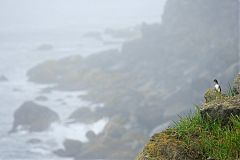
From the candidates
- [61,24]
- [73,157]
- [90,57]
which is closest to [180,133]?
[73,157]

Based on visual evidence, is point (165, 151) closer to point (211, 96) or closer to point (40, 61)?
point (211, 96)

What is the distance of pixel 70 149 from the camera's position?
164ft

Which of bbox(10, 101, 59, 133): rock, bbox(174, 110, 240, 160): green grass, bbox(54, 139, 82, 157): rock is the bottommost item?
bbox(174, 110, 240, 160): green grass

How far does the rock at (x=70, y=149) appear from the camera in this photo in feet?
161

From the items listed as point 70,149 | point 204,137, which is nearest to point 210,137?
point 204,137

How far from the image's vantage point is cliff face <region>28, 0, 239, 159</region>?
52.0m

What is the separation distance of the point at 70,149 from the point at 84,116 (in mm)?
10705

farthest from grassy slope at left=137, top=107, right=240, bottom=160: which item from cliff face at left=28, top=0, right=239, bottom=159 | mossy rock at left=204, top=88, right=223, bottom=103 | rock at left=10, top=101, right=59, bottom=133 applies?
rock at left=10, top=101, right=59, bottom=133

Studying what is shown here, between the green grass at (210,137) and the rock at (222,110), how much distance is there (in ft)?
0.26

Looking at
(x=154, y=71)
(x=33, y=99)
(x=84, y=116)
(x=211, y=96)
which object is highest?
(x=33, y=99)

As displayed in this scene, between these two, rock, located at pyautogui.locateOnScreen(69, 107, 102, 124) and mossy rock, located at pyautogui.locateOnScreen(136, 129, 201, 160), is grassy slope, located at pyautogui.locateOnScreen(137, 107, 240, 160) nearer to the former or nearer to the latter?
mossy rock, located at pyautogui.locateOnScreen(136, 129, 201, 160)

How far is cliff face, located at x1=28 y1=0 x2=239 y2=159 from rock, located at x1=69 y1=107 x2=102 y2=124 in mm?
869

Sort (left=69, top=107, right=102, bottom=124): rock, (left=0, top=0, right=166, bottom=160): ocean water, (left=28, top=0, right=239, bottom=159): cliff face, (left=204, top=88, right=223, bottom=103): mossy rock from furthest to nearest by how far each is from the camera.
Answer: (left=69, top=107, right=102, bottom=124): rock
(left=28, top=0, right=239, bottom=159): cliff face
(left=0, top=0, right=166, bottom=160): ocean water
(left=204, top=88, right=223, bottom=103): mossy rock

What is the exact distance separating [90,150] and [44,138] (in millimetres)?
6974
